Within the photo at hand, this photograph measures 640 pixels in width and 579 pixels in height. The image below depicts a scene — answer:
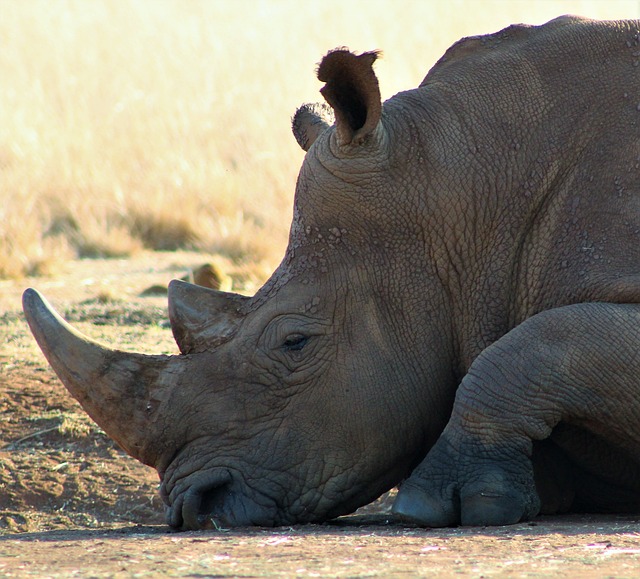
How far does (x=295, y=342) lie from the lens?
5520 millimetres

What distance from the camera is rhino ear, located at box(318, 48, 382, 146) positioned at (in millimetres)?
5273

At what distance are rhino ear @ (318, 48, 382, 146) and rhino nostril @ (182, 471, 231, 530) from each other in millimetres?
1402

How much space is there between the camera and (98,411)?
5.52 meters

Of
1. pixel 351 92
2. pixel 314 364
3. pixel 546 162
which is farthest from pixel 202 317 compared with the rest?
pixel 546 162

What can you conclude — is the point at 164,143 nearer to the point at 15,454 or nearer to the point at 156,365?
the point at 15,454

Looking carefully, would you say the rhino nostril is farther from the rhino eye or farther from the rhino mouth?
the rhino eye

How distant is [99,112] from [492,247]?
14382 millimetres

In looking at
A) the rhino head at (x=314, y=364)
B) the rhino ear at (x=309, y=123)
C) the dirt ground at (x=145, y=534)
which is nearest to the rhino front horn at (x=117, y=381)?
the rhino head at (x=314, y=364)

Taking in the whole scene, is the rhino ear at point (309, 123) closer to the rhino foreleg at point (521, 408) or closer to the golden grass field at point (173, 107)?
the rhino foreleg at point (521, 408)

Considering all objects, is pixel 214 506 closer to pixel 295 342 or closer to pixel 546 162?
pixel 295 342

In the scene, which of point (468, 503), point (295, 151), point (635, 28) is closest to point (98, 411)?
point (468, 503)

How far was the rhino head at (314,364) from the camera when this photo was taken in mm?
5309

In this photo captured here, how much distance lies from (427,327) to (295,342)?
1.73ft

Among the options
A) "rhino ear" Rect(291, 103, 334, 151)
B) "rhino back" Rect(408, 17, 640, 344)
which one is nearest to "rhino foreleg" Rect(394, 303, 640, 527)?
"rhino back" Rect(408, 17, 640, 344)
